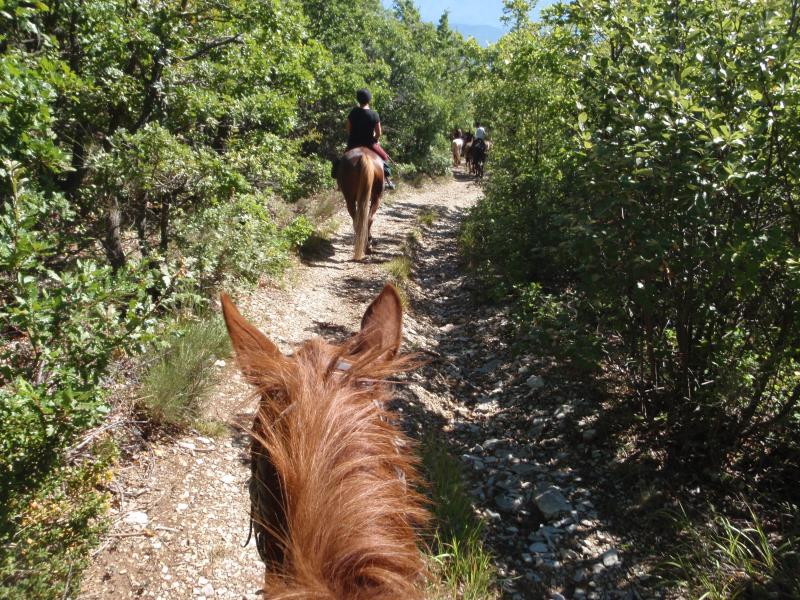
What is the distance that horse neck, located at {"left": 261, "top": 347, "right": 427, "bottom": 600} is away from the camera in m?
1.18

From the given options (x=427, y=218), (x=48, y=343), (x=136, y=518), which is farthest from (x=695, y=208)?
(x=427, y=218)

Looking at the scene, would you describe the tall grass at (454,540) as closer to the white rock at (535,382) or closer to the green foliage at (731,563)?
the green foliage at (731,563)

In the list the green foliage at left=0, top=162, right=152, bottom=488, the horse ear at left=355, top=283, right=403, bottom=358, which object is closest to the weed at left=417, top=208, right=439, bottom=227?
the green foliage at left=0, top=162, right=152, bottom=488

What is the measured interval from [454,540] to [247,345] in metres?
1.78

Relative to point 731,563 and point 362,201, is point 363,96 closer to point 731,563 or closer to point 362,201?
point 362,201

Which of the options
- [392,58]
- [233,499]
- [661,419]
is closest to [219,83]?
[233,499]

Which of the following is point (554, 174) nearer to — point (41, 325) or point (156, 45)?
point (156, 45)

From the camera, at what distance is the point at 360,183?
8383mm

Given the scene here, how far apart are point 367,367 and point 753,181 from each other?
2.33 m

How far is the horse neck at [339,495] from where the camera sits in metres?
1.18

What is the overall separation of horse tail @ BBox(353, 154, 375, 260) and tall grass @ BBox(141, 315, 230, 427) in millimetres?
4324

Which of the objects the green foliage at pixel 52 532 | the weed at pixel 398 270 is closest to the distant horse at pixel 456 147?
the weed at pixel 398 270

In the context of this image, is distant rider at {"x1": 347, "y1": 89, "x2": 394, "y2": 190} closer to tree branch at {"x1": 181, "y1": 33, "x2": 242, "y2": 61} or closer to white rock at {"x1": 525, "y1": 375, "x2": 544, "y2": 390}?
tree branch at {"x1": 181, "y1": 33, "x2": 242, "y2": 61}

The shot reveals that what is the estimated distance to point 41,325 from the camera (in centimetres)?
227
